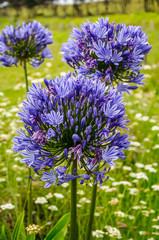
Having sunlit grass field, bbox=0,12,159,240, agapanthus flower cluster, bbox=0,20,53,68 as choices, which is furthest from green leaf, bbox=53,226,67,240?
agapanthus flower cluster, bbox=0,20,53,68

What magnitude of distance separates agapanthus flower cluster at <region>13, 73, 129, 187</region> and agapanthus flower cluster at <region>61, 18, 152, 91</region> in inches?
16.8

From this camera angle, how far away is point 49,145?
2012 millimetres

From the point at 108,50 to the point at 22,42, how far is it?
1485mm

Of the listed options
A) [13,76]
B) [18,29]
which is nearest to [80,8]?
[13,76]

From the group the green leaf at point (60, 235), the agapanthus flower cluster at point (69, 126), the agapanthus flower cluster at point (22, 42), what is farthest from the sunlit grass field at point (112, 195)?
the green leaf at point (60, 235)

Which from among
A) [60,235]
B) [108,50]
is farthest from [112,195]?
[108,50]

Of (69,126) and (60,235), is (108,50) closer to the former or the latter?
(69,126)

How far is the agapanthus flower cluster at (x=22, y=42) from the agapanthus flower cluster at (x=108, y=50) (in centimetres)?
93

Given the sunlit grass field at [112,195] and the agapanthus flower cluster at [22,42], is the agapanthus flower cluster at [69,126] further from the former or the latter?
the agapanthus flower cluster at [22,42]

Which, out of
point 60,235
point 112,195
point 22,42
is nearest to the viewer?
point 60,235

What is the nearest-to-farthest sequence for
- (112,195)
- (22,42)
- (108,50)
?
(108,50) → (22,42) → (112,195)

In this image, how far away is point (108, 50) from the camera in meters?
2.36

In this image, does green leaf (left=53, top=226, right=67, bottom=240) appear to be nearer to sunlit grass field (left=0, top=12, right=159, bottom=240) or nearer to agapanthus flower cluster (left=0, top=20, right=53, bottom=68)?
sunlit grass field (left=0, top=12, right=159, bottom=240)

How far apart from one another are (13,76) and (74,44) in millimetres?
10905
